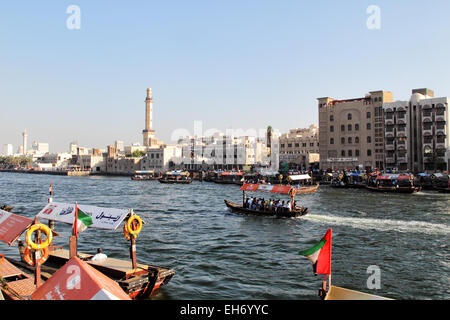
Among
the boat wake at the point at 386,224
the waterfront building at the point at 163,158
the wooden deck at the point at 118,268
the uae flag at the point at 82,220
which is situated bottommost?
the boat wake at the point at 386,224

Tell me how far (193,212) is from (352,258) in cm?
2310

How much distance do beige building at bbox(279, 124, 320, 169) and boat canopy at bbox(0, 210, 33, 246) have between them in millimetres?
98577

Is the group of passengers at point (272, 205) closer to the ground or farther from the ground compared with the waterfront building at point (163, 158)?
closer to the ground

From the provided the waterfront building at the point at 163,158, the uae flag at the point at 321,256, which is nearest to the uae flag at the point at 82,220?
the uae flag at the point at 321,256

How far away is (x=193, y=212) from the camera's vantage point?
138ft

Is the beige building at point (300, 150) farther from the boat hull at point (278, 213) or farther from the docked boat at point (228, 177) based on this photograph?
the boat hull at point (278, 213)

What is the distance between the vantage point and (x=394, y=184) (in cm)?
6888

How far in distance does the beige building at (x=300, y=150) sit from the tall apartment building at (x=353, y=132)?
472 inches

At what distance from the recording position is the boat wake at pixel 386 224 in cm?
2952

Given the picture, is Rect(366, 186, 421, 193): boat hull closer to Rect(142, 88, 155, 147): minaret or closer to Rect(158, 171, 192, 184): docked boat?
Rect(158, 171, 192, 184): docked boat

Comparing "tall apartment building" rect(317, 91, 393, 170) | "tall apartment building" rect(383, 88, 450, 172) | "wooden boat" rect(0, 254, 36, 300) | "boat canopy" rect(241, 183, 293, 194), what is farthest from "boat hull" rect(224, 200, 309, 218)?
"tall apartment building" rect(317, 91, 393, 170)
